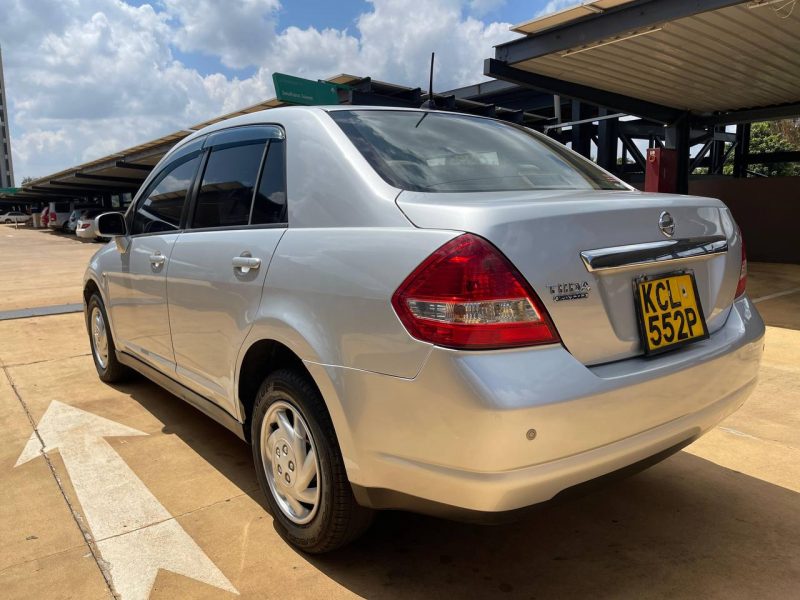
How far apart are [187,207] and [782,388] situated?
4051mm

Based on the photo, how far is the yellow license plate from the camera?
6.40ft

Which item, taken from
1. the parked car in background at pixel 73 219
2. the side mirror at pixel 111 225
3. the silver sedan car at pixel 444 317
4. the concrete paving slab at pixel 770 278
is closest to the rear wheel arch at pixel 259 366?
the silver sedan car at pixel 444 317

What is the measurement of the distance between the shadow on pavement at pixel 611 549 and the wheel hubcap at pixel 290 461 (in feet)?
0.68

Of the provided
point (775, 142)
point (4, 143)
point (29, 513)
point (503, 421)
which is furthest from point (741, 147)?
point (4, 143)

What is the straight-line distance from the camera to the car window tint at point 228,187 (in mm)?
2705

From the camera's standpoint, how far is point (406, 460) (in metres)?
1.82

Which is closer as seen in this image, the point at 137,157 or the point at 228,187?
the point at 228,187

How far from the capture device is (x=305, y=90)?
1380 cm

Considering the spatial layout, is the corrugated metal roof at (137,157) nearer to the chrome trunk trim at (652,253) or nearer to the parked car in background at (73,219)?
the parked car in background at (73,219)

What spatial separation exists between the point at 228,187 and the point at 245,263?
1.92ft

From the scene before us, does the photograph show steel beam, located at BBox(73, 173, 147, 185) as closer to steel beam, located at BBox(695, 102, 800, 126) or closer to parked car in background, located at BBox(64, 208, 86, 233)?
parked car in background, located at BBox(64, 208, 86, 233)

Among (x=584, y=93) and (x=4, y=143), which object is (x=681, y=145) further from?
(x=4, y=143)

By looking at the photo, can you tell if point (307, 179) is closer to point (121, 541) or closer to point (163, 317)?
point (163, 317)

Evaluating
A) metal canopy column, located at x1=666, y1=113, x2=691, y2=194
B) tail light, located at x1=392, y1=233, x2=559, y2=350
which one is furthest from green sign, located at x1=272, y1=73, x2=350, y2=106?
tail light, located at x1=392, y1=233, x2=559, y2=350
